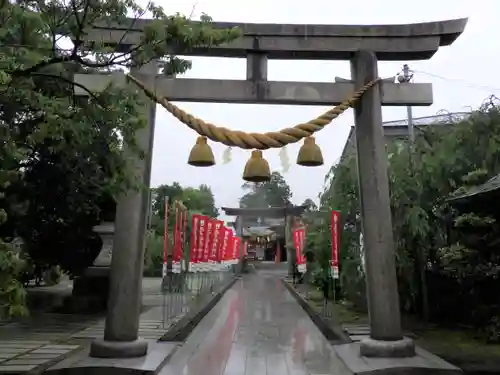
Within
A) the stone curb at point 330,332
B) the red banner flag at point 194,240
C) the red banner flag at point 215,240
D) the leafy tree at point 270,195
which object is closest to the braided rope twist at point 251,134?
the stone curb at point 330,332

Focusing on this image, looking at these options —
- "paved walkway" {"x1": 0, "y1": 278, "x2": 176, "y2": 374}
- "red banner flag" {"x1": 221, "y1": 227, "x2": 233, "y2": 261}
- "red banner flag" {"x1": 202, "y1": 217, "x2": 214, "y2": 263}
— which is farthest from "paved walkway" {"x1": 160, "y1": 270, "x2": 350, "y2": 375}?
"red banner flag" {"x1": 221, "y1": 227, "x2": 233, "y2": 261}

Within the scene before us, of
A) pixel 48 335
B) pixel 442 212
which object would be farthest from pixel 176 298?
pixel 442 212

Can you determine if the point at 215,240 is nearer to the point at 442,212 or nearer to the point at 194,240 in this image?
the point at 194,240

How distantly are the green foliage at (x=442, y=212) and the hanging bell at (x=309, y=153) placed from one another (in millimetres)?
3791

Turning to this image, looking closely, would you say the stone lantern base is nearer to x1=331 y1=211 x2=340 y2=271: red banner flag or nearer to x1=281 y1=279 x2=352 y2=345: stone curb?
x1=281 y1=279 x2=352 y2=345: stone curb

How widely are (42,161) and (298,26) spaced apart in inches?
243

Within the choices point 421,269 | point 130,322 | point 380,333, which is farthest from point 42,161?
point 421,269

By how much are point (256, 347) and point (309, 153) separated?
445 cm

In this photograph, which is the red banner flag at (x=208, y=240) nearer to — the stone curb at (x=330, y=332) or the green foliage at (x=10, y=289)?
the stone curb at (x=330, y=332)

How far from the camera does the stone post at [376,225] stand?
727 centimetres

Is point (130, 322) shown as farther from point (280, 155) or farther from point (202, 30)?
point (202, 30)

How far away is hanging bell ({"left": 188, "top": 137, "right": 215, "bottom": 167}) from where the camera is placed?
677 cm

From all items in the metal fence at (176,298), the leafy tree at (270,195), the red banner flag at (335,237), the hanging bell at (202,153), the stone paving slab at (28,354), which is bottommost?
the stone paving slab at (28,354)

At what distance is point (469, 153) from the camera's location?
11.2 meters
